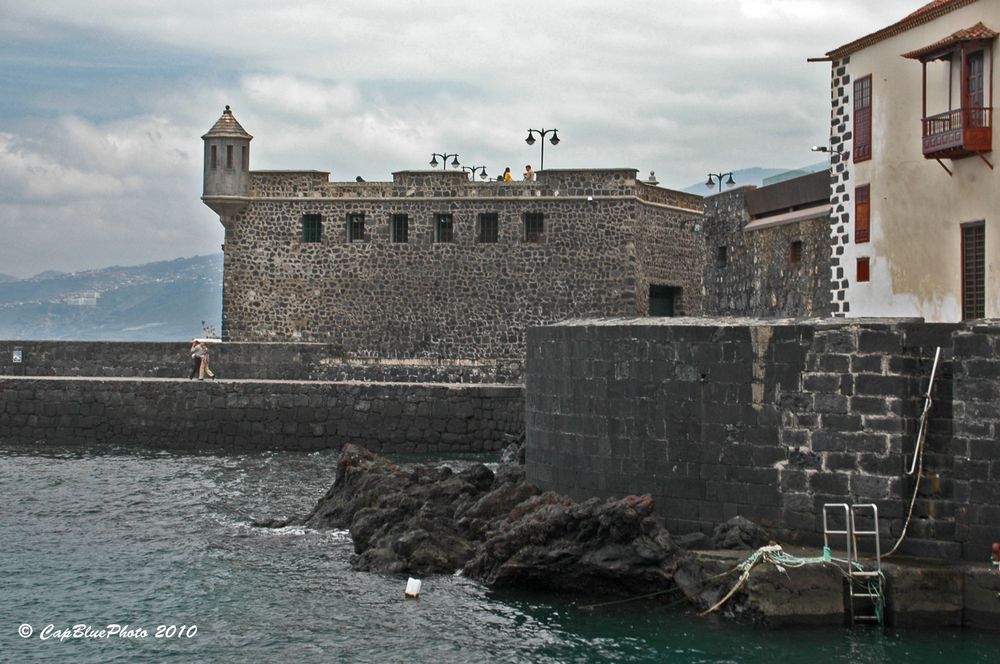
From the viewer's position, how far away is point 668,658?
13.7 m

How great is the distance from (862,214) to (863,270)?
0.99 m

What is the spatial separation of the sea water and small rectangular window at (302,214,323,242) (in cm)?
2063

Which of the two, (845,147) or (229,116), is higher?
(229,116)

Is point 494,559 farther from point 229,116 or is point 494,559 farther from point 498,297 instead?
point 229,116

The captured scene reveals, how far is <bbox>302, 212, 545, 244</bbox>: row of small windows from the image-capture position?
1633 inches

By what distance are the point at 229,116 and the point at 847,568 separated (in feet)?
106

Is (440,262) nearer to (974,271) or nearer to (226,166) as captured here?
(226,166)

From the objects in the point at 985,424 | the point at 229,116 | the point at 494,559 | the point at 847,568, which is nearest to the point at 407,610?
the point at 494,559

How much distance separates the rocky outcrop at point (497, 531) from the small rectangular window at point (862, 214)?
7707mm

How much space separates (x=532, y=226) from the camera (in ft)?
136

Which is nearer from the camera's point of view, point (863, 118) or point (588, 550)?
point (588, 550)

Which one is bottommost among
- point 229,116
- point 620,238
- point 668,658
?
point 668,658

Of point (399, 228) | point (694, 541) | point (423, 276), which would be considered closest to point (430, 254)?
point (423, 276)

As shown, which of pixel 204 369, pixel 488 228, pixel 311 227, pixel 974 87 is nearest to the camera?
pixel 974 87
